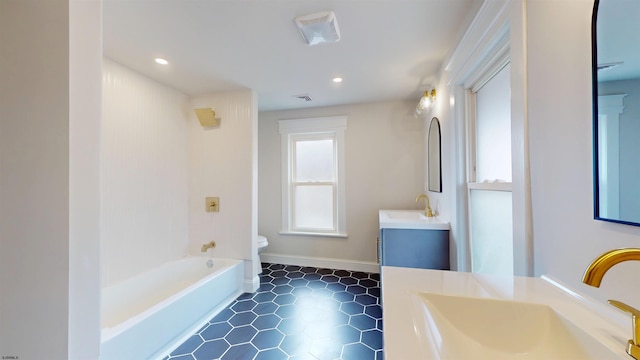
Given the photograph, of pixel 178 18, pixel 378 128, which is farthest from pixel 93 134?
pixel 378 128

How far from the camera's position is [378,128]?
10.3 feet

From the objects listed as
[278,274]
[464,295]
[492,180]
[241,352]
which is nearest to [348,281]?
[278,274]

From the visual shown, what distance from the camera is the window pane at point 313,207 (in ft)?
11.2

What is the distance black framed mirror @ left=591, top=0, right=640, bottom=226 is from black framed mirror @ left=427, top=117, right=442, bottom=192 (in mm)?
1613

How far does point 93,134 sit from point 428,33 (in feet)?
6.43

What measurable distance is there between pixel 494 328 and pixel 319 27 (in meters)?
1.68

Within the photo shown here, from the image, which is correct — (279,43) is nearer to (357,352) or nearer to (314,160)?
(314,160)

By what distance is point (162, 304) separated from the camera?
1.73 meters

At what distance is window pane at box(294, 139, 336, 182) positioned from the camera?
3395 millimetres

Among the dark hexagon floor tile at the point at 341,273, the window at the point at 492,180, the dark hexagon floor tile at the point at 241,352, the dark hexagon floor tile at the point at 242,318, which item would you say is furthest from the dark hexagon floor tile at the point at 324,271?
the window at the point at 492,180

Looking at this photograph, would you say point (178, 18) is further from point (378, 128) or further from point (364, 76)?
point (378, 128)

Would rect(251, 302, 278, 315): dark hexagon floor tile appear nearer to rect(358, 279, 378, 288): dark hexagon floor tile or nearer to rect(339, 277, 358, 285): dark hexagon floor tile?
Answer: rect(339, 277, 358, 285): dark hexagon floor tile

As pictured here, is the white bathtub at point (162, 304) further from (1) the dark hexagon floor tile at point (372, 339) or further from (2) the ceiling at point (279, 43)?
(2) the ceiling at point (279, 43)

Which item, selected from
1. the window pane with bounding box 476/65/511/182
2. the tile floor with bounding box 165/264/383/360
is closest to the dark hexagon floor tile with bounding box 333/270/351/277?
the tile floor with bounding box 165/264/383/360
